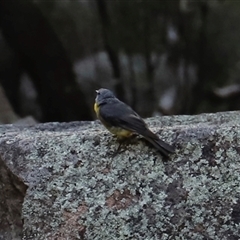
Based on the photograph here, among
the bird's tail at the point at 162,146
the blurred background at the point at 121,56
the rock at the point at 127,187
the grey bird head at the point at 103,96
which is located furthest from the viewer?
the blurred background at the point at 121,56

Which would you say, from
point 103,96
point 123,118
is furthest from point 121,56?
point 123,118

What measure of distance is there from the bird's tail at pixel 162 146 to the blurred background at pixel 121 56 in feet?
14.3

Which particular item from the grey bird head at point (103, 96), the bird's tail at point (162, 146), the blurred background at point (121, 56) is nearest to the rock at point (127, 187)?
the bird's tail at point (162, 146)

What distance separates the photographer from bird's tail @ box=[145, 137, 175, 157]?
2.21 metres

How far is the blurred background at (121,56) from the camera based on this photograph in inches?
259

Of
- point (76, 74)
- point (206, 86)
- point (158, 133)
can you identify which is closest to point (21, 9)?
point (76, 74)

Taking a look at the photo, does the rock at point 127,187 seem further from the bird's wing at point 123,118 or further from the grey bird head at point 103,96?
the grey bird head at point 103,96

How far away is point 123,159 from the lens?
227cm

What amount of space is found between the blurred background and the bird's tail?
4.35 metres

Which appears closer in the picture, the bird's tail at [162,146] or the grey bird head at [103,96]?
the bird's tail at [162,146]

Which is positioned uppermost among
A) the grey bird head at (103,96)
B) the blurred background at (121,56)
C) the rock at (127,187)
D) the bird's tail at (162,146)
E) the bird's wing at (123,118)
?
the bird's wing at (123,118)

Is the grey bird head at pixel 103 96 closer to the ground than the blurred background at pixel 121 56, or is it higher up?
A: higher up

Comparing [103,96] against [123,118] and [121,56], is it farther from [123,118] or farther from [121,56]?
[121,56]

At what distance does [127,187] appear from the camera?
2.17 m
